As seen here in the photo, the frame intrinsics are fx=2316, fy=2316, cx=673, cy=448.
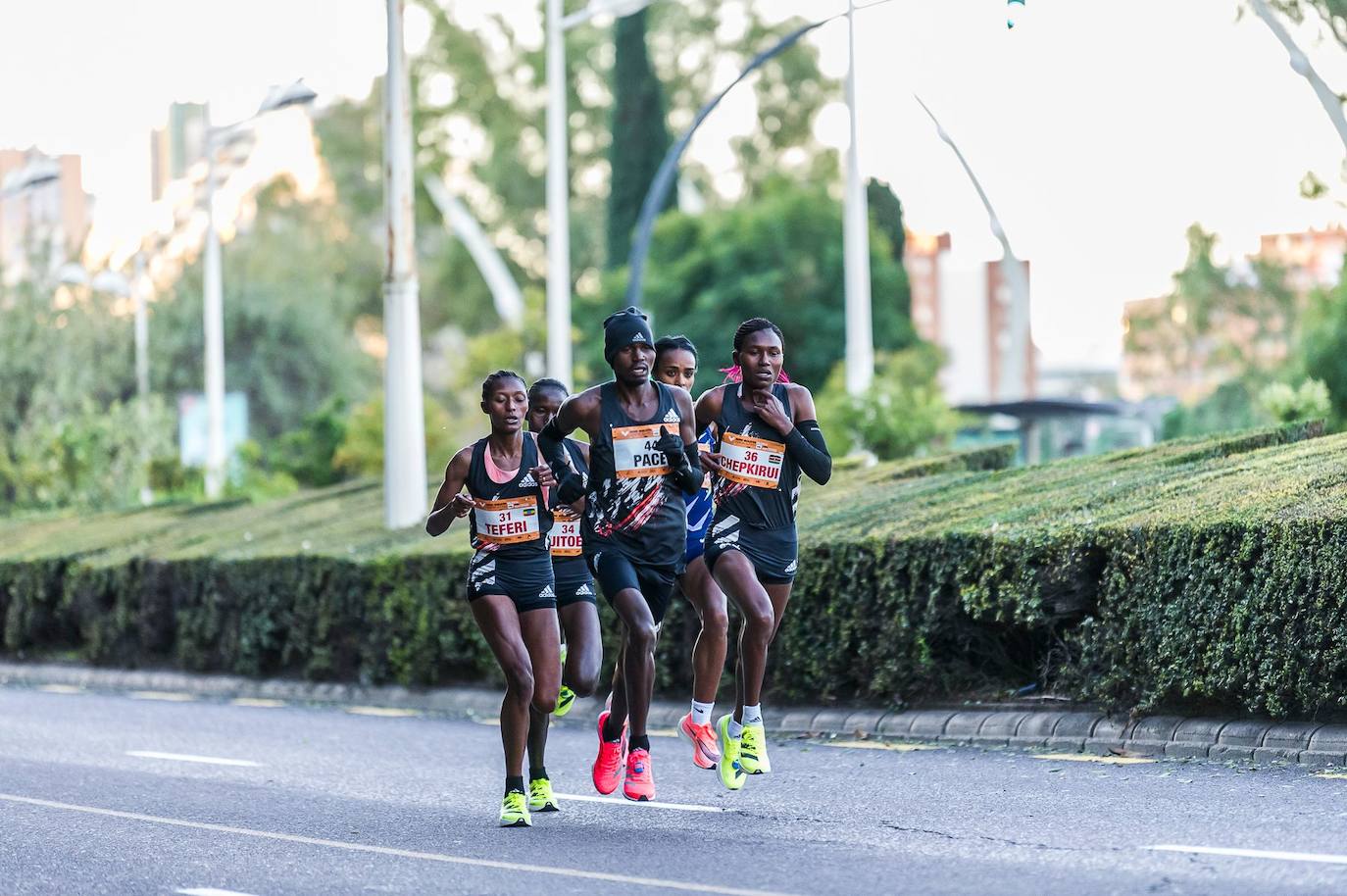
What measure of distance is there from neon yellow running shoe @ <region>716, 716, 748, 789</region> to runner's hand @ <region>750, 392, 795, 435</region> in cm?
138

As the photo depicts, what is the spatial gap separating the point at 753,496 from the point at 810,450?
40cm

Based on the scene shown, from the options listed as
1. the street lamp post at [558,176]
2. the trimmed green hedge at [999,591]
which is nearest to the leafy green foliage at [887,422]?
the street lamp post at [558,176]

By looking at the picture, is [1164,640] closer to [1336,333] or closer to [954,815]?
[954,815]

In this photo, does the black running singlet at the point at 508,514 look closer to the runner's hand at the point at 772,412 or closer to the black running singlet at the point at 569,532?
the black running singlet at the point at 569,532

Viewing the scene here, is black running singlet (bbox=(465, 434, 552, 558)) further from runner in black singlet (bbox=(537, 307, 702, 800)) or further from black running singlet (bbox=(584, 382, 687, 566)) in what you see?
black running singlet (bbox=(584, 382, 687, 566))

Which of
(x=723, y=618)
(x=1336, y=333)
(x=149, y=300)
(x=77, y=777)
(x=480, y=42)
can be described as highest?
(x=480, y=42)

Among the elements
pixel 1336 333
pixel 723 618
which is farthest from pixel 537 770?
pixel 1336 333

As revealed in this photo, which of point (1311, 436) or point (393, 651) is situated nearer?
point (1311, 436)

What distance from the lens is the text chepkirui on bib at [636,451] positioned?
978 centimetres

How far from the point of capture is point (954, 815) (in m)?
9.75

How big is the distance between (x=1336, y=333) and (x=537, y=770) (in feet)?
90.2

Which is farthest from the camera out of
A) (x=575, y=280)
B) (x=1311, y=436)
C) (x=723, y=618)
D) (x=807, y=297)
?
(x=575, y=280)

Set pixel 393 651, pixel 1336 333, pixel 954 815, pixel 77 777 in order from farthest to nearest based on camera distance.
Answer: pixel 1336 333 → pixel 393 651 → pixel 77 777 → pixel 954 815

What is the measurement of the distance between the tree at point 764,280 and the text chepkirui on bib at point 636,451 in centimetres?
4751
